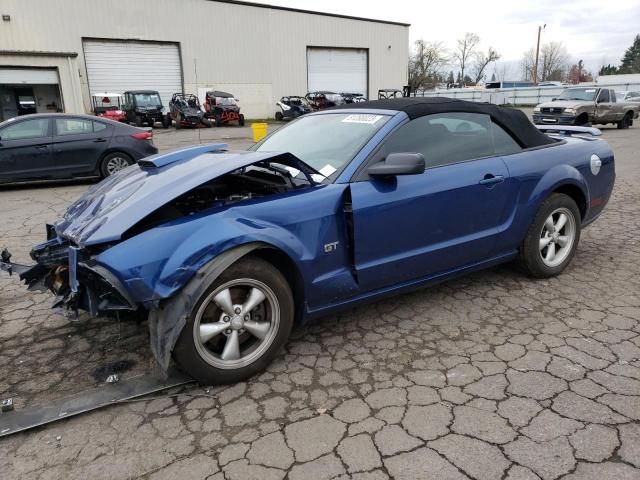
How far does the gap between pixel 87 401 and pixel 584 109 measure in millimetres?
20791

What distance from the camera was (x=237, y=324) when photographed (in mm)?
2785

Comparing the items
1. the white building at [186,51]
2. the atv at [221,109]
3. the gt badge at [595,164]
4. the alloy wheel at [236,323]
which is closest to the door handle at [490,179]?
the gt badge at [595,164]

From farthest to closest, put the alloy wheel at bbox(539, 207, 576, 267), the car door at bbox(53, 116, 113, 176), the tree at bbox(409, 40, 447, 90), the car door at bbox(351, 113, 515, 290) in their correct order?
1. the tree at bbox(409, 40, 447, 90)
2. the car door at bbox(53, 116, 113, 176)
3. the alloy wheel at bbox(539, 207, 576, 267)
4. the car door at bbox(351, 113, 515, 290)

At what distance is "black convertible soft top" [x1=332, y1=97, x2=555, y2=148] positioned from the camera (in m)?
3.66

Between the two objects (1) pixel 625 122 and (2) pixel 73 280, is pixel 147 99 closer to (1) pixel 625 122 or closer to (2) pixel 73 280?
(1) pixel 625 122

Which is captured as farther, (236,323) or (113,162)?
(113,162)

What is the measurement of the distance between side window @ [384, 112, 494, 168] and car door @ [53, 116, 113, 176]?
766 cm

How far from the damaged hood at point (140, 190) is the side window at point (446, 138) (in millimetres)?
770

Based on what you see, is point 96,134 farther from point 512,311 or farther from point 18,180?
point 512,311

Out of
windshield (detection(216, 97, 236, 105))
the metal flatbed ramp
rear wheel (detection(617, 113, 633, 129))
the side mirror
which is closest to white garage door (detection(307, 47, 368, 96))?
windshield (detection(216, 97, 236, 105))

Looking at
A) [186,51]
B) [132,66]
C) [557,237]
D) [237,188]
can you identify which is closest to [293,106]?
[186,51]

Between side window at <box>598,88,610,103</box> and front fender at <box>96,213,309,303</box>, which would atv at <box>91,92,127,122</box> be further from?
front fender at <box>96,213,309,303</box>

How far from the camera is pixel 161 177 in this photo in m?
3.18

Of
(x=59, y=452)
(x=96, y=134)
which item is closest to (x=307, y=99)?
(x=96, y=134)
